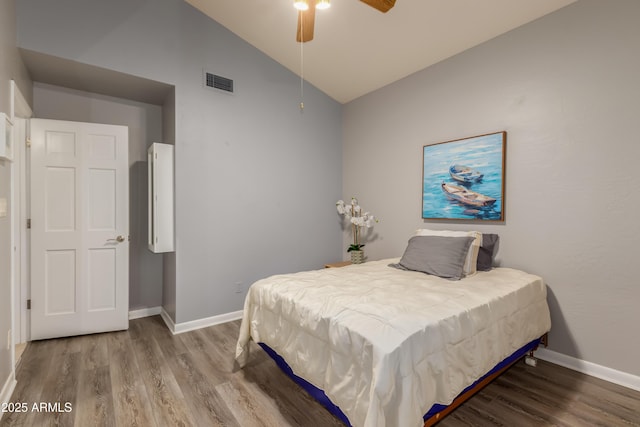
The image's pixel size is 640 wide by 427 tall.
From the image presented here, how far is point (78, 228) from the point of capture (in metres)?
3.09

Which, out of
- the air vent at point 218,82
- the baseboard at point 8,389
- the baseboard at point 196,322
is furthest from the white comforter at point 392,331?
the air vent at point 218,82

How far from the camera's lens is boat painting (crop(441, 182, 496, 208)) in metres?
2.94

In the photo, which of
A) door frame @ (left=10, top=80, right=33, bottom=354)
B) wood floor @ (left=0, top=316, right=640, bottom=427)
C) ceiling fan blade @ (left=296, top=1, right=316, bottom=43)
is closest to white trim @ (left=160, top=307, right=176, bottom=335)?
wood floor @ (left=0, top=316, right=640, bottom=427)

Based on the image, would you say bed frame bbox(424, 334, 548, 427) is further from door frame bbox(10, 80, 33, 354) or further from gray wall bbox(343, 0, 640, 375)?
door frame bbox(10, 80, 33, 354)

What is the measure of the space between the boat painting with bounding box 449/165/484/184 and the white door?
3449 millimetres

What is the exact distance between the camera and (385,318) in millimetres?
1549

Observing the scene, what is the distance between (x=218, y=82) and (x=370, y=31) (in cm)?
173

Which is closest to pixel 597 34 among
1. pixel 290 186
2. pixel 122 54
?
pixel 290 186

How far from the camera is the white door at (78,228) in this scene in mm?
2959

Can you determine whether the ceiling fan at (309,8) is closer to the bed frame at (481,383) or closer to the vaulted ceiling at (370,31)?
the vaulted ceiling at (370,31)

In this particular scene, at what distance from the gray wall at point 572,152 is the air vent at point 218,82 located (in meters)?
2.40

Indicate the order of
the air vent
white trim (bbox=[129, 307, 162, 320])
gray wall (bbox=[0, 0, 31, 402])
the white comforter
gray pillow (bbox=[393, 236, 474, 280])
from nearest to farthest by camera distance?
the white comforter, gray wall (bbox=[0, 0, 31, 402]), gray pillow (bbox=[393, 236, 474, 280]), the air vent, white trim (bbox=[129, 307, 162, 320])

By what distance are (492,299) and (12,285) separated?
3.40 metres

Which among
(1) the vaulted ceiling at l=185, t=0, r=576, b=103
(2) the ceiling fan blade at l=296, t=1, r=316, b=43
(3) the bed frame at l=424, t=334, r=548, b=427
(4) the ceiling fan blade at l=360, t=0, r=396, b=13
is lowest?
(3) the bed frame at l=424, t=334, r=548, b=427
